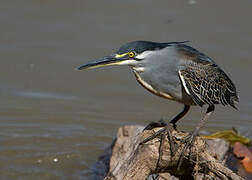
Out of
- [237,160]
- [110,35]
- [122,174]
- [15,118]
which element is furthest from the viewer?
[110,35]

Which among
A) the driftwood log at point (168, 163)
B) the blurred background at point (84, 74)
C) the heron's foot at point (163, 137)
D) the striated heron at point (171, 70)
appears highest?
the blurred background at point (84, 74)

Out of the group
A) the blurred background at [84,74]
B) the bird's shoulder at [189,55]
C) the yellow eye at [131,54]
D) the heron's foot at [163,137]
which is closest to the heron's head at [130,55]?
the yellow eye at [131,54]

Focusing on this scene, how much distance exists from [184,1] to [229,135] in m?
4.41

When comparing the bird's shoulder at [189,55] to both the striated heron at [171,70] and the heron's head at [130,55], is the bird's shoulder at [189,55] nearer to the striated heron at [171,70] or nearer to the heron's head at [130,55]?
the striated heron at [171,70]

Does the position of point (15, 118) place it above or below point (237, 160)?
above

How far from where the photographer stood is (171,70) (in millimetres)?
4895

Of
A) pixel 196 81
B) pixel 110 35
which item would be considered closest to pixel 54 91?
pixel 110 35

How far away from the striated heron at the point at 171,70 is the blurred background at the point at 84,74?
8.68ft

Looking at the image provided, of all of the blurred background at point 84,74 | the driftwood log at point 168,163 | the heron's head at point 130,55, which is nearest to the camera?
the driftwood log at point 168,163

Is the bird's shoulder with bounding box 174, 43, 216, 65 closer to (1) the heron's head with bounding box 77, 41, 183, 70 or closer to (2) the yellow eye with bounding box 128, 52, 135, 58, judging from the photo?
(1) the heron's head with bounding box 77, 41, 183, 70

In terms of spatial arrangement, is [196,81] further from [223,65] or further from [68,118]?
[223,65]

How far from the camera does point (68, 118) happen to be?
8.34 meters

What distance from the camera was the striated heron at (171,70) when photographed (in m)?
4.72

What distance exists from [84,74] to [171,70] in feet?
15.1
